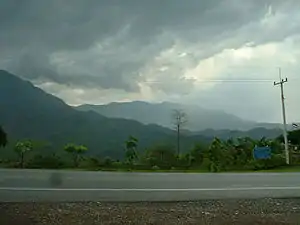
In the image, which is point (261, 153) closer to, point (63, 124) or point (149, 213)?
point (149, 213)

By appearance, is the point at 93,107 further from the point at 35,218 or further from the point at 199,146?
the point at 35,218

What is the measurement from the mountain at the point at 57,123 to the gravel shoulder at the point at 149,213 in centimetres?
3100

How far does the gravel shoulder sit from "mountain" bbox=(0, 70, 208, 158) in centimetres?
3100

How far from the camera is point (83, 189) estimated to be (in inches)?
486

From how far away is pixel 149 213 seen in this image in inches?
366

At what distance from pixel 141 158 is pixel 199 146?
15.0ft

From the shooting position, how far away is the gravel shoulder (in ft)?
27.9

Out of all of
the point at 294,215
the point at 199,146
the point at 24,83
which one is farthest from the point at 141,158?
the point at 24,83

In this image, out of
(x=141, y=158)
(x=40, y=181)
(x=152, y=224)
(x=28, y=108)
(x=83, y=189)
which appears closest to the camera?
(x=152, y=224)

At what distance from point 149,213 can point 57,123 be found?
50.0 metres

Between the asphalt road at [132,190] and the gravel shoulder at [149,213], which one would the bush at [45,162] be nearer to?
the asphalt road at [132,190]

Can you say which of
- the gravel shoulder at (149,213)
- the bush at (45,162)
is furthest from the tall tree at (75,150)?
the gravel shoulder at (149,213)

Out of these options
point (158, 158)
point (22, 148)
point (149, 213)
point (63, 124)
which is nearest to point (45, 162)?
point (22, 148)

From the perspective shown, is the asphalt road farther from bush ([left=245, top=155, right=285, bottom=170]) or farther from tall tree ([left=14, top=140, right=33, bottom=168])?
bush ([left=245, top=155, right=285, bottom=170])
